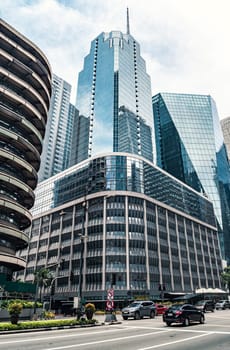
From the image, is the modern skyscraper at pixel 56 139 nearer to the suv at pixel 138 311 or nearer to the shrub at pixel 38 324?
the suv at pixel 138 311

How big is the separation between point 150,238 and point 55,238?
1037 inches

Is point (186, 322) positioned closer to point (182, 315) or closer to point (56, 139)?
point (182, 315)

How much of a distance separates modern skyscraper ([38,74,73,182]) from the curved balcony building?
11400cm

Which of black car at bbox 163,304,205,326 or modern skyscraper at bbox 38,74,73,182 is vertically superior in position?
modern skyscraper at bbox 38,74,73,182

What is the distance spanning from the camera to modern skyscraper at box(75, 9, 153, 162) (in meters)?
110

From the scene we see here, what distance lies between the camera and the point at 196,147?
130375mm

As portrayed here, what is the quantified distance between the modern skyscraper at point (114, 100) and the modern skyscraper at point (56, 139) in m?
49.9

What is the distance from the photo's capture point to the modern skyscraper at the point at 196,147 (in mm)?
122562

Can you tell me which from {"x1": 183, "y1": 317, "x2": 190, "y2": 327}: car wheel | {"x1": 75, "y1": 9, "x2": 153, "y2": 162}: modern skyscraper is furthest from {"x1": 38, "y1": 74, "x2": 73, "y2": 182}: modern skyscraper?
{"x1": 183, "y1": 317, "x2": 190, "y2": 327}: car wheel

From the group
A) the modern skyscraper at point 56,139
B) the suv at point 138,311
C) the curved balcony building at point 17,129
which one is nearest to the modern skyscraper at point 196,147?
the modern skyscraper at point 56,139

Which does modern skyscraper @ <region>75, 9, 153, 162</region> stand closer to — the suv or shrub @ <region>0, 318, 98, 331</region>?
the suv

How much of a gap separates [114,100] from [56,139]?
78611 millimetres

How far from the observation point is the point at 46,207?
85438 mm

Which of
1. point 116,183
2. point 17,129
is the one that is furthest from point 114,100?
point 17,129
